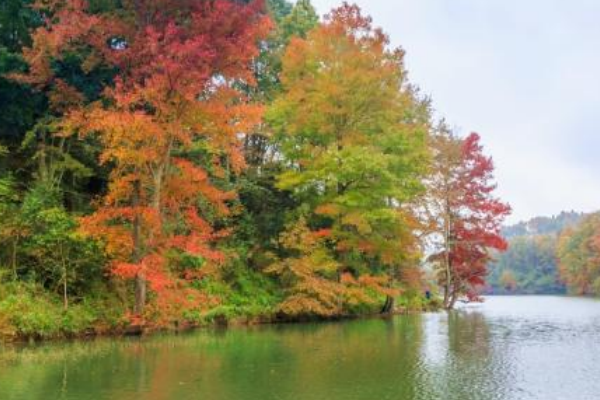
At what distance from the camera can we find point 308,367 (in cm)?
1430

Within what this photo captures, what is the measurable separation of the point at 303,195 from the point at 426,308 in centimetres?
1536

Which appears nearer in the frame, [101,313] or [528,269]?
[101,313]

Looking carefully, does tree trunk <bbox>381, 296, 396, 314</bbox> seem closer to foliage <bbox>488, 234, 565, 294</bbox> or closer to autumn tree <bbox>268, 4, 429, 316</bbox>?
autumn tree <bbox>268, 4, 429, 316</bbox>

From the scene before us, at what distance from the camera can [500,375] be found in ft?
44.0

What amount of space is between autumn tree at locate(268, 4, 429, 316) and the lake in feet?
23.9

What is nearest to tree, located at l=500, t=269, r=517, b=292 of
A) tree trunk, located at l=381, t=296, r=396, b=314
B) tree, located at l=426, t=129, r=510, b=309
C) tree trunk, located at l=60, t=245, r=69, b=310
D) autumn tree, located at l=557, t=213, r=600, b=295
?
autumn tree, located at l=557, t=213, r=600, b=295

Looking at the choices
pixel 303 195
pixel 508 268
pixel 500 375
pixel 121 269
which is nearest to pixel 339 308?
pixel 303 195

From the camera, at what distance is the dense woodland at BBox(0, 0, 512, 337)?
66.7ft

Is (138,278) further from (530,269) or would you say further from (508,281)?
(530,269)

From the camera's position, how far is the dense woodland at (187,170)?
2033cm

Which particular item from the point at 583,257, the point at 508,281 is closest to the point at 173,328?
the point at 583,257

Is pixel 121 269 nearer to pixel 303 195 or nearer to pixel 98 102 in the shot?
pixel 98 102

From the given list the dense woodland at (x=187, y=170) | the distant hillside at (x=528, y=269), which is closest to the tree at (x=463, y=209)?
the dense woodland at (x=187, y=170)

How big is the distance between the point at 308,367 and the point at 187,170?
1012cm
